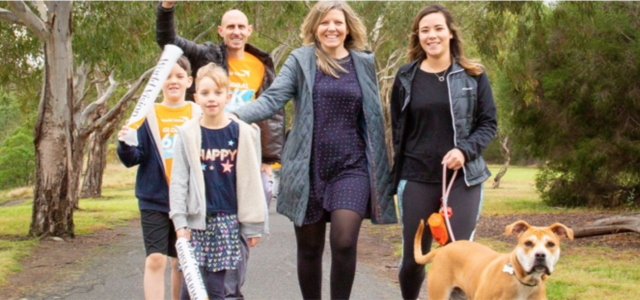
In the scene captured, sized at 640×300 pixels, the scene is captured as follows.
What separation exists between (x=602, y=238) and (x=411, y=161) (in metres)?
7.64

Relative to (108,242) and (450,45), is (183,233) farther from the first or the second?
(108,242)

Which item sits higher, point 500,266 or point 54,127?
point 54,127

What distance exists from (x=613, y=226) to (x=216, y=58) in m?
7.29

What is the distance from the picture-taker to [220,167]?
13.4ft

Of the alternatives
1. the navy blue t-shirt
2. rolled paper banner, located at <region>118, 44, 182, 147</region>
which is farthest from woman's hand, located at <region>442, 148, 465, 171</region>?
rolled paper banner, located at <region>118, 44, 182, 147</region>

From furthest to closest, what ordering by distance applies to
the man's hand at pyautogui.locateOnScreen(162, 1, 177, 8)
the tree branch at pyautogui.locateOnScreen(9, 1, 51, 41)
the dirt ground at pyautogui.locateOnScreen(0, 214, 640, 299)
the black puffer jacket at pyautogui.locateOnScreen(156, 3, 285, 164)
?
the tree branch at pyautogui.locateOnScreen(9, 1, 51, 41) < the dirt ground at pyautogui.locateOnScreen(0, 214, 640, 299) < the black puffer jacket at pyautogui.locateOnScreen(156, 3, 285, 164) < the man's hand at pyautogui.locateOnScreen(162, 1, 177, 8)

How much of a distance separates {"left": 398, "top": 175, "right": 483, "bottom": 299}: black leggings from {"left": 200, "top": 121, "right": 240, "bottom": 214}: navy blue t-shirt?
1101 mm

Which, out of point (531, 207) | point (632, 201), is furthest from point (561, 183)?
point (632, 201)

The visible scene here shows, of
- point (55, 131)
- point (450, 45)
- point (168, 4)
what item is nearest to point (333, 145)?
point (450, 45)

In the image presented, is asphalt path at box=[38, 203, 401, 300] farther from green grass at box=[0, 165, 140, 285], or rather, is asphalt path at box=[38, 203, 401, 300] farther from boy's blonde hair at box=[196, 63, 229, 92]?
boy's blonde hair at box=[196, 63, 229, 92]

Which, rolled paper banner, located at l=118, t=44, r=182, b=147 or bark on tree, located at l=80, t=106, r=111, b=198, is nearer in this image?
rolled paper banner, located at l=118, t=44, r=182, b=147

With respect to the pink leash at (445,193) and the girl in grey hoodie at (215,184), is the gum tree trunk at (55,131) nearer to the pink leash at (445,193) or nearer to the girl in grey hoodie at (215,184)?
the girl in grey hoodie at (215,184)

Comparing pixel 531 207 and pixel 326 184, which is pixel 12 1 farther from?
pixel 531 207

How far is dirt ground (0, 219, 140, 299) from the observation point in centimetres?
673
